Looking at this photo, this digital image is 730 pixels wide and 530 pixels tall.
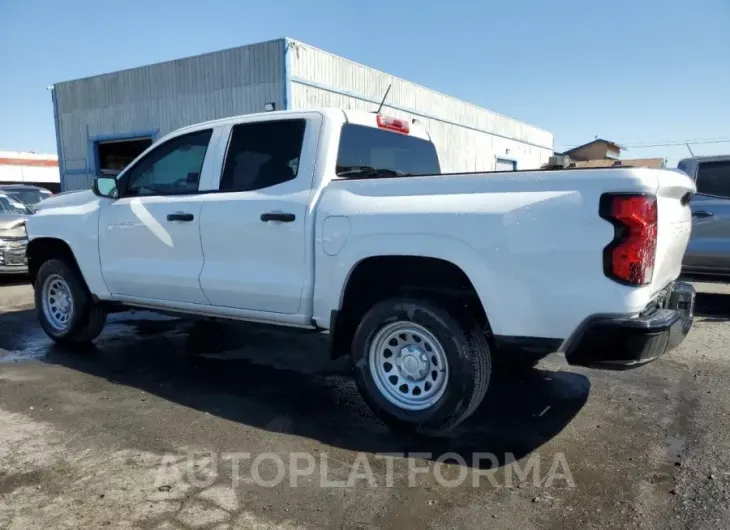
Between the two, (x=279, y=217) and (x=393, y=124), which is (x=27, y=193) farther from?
(x=279, y=217)

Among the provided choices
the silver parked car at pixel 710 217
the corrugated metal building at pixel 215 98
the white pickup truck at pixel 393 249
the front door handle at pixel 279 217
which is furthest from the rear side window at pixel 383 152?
the corrugated metal building at pixel 215 98

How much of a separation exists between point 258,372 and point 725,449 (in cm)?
339

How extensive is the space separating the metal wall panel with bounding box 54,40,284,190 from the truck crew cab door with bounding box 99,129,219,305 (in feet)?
30.0

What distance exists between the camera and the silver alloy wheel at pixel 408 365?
132 inches

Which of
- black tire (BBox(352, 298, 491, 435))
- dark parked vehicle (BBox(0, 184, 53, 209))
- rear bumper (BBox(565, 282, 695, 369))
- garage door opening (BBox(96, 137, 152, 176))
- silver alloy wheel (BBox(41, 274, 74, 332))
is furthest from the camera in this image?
garage door opening (BBox(96, 137, 152, 176))

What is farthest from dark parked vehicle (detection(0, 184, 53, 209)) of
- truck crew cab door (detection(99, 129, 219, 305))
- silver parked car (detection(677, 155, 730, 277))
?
silver parked car (detection(677, 155, 730, 277))

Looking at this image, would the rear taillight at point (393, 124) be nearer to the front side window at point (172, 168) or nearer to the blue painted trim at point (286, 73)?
the front side window at point (172, 168)

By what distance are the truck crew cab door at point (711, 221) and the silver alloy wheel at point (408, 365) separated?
18.4ft

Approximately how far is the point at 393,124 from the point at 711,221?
16.7 feet

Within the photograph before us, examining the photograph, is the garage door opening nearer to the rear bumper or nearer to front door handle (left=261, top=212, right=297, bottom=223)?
front door handle (left=261, top=212, right=297, bottom=223)

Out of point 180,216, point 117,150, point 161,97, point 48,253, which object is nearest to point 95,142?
point 117,150

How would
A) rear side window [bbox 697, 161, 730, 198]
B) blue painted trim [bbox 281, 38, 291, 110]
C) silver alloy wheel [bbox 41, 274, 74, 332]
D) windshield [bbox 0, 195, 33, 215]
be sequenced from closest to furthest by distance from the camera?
silver alloy wheel [bbox 41, 274, 74, 332] → rear side window [bbox 697, 161, 730, 198] → windshield [bbox 0, 195, 33, 215] → blue painted trim [bbox 281, 38, 291, 110]

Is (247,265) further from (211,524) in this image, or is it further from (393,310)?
(211,524)

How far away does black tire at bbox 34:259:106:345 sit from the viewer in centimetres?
531
